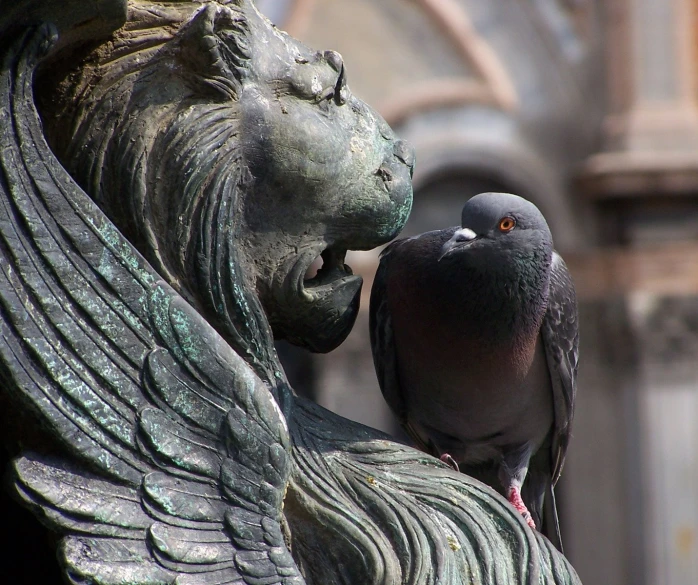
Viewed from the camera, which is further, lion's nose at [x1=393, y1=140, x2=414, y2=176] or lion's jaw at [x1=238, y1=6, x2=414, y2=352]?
lion's nose at [x1=393, y1=140, x2=414, y2=176]

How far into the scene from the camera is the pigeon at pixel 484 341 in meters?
1.96

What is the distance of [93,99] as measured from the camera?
4.43ft

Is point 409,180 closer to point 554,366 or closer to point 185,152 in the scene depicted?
point 185,152

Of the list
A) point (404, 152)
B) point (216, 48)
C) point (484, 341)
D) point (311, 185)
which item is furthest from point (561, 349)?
point (216, 48)

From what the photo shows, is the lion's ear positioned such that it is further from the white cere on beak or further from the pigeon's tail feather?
the pigeon's tail feather

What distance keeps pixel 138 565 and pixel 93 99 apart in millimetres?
472

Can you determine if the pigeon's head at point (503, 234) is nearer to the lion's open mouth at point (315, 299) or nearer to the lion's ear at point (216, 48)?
the lion's open mouth at point (315, 299)

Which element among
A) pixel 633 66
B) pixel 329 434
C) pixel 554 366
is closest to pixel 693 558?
pixel 633 66

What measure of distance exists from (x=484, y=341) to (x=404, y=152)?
0.53 meters

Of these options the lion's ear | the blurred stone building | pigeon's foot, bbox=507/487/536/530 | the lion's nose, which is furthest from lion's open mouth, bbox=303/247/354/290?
the blurred stone building

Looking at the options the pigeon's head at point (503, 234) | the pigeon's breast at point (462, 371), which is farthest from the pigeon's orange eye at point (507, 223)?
the pigeon's breast at point (462, 371)

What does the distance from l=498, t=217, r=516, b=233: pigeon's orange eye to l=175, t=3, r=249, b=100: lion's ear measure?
0.71 meters

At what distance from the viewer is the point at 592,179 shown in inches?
288

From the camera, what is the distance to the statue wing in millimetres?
1232
